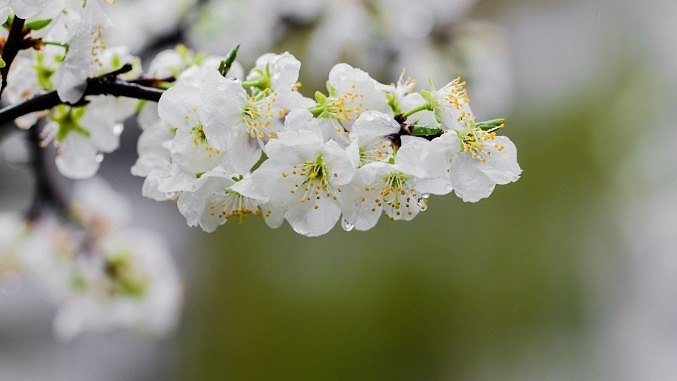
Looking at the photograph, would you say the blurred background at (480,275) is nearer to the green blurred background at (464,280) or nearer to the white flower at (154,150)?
the green blurred background at (464,280)

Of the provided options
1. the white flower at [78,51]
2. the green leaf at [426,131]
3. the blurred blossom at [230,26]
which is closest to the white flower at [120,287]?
the blurred blossom at [230,26]

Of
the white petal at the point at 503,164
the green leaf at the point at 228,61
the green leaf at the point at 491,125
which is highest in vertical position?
the green leaf at the point at 228,61

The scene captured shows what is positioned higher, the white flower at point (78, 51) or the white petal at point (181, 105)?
the white flower at point (78, 51)

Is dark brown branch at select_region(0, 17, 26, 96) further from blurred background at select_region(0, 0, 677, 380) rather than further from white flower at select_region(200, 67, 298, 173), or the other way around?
blurred background at select_region(0, 0, 677, 380)

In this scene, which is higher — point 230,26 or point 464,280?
point 230,26

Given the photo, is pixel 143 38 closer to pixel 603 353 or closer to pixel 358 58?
pixel 358 58

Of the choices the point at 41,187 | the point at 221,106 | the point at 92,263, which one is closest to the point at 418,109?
the point at 221,106

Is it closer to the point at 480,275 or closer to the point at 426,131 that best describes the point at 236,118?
the point at 426,131
